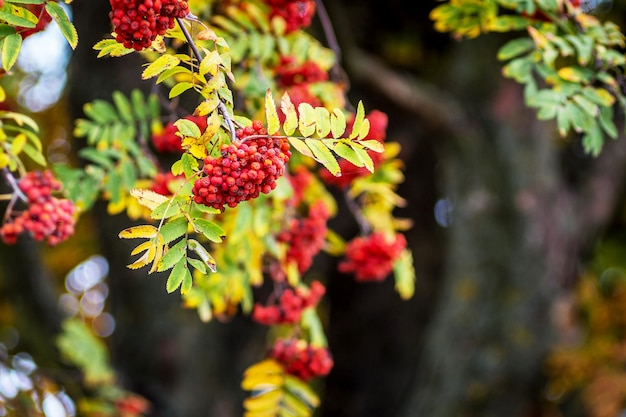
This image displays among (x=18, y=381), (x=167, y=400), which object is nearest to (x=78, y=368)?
(x=167, y=400)

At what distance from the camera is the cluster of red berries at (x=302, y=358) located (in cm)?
172

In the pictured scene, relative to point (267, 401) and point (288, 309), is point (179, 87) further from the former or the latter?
point (267, 401)

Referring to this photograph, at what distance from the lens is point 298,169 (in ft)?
5.98

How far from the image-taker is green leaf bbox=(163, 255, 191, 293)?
1.00m

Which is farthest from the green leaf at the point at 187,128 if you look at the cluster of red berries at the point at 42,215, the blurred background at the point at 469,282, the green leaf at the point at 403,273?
the blurred background at the point at 469,282

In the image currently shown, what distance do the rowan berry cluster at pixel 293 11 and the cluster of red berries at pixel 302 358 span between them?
0.77 metres

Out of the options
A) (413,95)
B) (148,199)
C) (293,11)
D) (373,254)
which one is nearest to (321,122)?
(148,199)

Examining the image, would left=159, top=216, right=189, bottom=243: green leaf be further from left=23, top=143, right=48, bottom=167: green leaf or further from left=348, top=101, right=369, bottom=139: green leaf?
left=23, top=143, right=48, bottom=167: green leaf

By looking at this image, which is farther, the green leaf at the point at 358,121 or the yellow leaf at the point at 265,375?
the yellow leaf at the point at 265,375

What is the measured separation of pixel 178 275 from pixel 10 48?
1.46ft

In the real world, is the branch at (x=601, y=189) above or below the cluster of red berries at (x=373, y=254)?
below

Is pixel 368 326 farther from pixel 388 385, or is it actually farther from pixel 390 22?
pixel 390 22

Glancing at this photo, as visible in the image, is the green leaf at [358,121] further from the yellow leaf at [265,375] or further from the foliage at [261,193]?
the yellow leaf at [265,375]

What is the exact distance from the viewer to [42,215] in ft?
4.59
